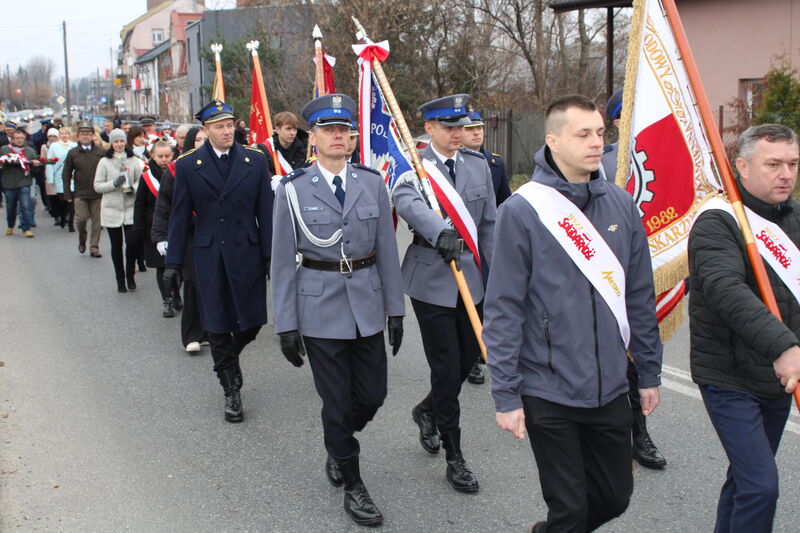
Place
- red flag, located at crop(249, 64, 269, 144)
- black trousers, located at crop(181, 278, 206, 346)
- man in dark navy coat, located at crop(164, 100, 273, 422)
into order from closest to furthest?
man in dark navy coat, located at crop(164, 100, 273, 422) → black trousers, located at crop(181, 278, 206, 346) → red flag, located at crop(249, 64, 269, 144)

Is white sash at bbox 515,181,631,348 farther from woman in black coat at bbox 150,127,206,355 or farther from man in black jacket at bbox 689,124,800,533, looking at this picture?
woman in black coat at bbox 150,127,206,355

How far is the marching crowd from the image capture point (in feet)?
10.6

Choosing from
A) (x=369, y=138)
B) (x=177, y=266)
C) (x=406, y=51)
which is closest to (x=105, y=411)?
(x=177, y=266)

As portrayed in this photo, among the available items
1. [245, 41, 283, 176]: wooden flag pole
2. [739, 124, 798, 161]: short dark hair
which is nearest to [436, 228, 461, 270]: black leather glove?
[739, 124, 798, 161]: short dark hair

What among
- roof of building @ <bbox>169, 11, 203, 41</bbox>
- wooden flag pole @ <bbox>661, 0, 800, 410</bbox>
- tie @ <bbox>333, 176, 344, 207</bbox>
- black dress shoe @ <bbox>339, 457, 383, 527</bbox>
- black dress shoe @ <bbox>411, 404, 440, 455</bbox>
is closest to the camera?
wooden flag pole @ <bbox>661, 0, 800, 410</bbox>

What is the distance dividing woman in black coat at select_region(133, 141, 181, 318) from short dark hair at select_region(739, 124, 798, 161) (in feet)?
21.9

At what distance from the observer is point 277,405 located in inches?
253

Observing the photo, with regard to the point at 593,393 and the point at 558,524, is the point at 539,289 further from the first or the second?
the point at 558,524

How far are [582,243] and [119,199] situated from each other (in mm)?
8882

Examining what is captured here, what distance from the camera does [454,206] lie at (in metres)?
5.07

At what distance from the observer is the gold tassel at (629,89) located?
Result: 4344 mm

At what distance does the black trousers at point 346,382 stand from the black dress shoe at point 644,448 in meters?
1.48

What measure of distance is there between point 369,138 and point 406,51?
63.2 ft

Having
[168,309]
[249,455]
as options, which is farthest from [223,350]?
[168,309]
